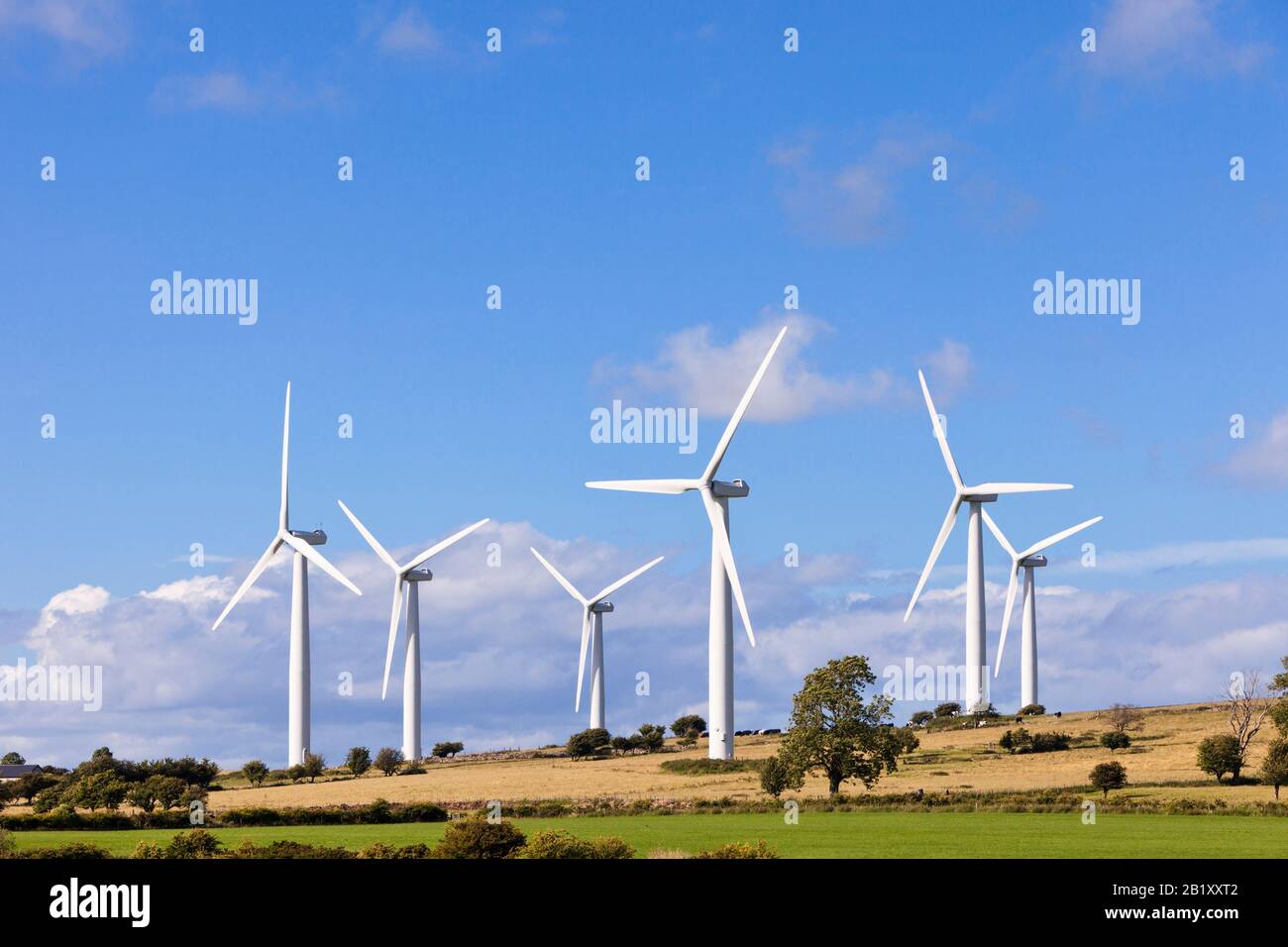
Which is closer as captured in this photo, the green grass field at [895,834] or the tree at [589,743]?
the green grass field at [895,834]

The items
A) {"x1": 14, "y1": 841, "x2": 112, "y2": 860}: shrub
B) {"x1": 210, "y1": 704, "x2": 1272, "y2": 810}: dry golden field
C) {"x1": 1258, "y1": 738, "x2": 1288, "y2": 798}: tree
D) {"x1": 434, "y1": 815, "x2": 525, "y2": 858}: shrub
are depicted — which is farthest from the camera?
{"x1": 210, "y1": 704, "x2": 1272, "y2": 810}: dry golden field

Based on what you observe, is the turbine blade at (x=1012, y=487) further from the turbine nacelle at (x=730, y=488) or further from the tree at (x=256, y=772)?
the tree at (x=256, y=772)

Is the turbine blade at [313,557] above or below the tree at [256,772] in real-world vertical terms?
above

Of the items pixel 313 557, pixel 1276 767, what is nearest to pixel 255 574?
pixel 313 557

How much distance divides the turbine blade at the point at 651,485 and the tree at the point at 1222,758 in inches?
1826

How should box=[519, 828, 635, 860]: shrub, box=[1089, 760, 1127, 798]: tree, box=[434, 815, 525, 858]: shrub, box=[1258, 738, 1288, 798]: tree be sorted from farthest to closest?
box=[1089, 760, 1127, 798]: tree
box=[1258, 738, 1288, 798]: tree
box=[434, 815, 525, 858]: shrub
box=[519, 828, 635, 860]: shrub

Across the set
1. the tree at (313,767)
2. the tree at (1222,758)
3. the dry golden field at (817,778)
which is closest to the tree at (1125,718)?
the dry golden field at (817,778)

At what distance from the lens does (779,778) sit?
99.1m

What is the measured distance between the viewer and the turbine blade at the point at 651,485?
431 feet

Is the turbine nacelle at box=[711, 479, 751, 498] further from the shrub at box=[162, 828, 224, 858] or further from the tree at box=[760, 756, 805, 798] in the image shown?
the shrub at box=[162, 828, 224, 858]

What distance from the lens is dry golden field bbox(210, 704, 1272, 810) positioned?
354 ft

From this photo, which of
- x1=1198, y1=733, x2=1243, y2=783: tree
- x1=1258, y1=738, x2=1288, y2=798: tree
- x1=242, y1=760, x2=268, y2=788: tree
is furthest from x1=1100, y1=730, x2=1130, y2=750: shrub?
x1=242, y1=760, x2=268, y2=788: tree

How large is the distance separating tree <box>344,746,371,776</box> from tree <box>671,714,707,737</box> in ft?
158

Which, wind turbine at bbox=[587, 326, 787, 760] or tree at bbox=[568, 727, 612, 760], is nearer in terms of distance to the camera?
wind turbine at bbox=[587, 326, 787, 760]
